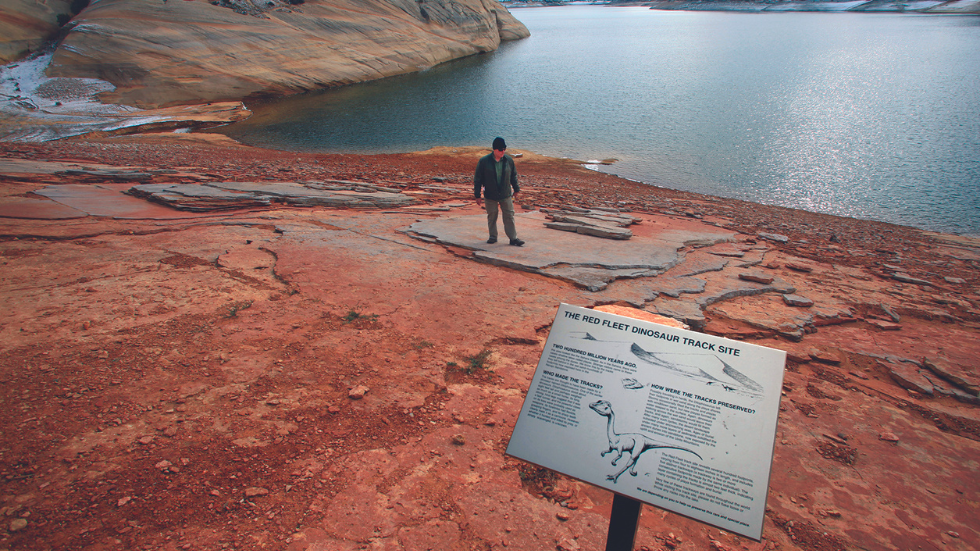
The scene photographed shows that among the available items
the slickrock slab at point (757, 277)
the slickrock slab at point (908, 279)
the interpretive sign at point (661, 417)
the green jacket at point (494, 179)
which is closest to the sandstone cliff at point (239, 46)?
the green jacket at point (494, 179)

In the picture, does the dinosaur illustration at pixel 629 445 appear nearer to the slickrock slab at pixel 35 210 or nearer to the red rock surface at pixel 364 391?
the red rock surface at pixel 364 391

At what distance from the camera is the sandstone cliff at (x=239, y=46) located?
29.3m

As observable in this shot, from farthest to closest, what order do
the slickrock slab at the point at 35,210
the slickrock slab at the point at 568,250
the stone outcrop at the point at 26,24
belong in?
the stone outcrop at the point at 26,24 → the slickrock slab at the point at 35,210 → the slickrock slab at the point at 568,250

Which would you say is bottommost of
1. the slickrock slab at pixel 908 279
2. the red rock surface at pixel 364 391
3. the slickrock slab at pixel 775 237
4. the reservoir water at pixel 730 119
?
the red rock surface at pixel 364 391

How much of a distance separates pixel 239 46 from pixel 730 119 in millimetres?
33849

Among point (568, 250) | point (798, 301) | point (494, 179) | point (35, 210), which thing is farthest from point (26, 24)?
point (798, 301)

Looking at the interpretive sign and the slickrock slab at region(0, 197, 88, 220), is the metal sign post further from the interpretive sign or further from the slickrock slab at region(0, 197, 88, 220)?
the slickrock slab at region(0, 197, 88, 220)

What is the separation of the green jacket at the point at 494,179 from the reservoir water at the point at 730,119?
43.4 feet

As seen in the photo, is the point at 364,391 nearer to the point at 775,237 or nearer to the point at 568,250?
the point at 568,250

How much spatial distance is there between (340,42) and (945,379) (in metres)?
45.8

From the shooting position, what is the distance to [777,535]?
315 cm

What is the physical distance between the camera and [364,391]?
405cm

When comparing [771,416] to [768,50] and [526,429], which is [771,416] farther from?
[768,50]

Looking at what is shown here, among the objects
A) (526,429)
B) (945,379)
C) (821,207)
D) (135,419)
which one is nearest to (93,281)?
(135,419)
